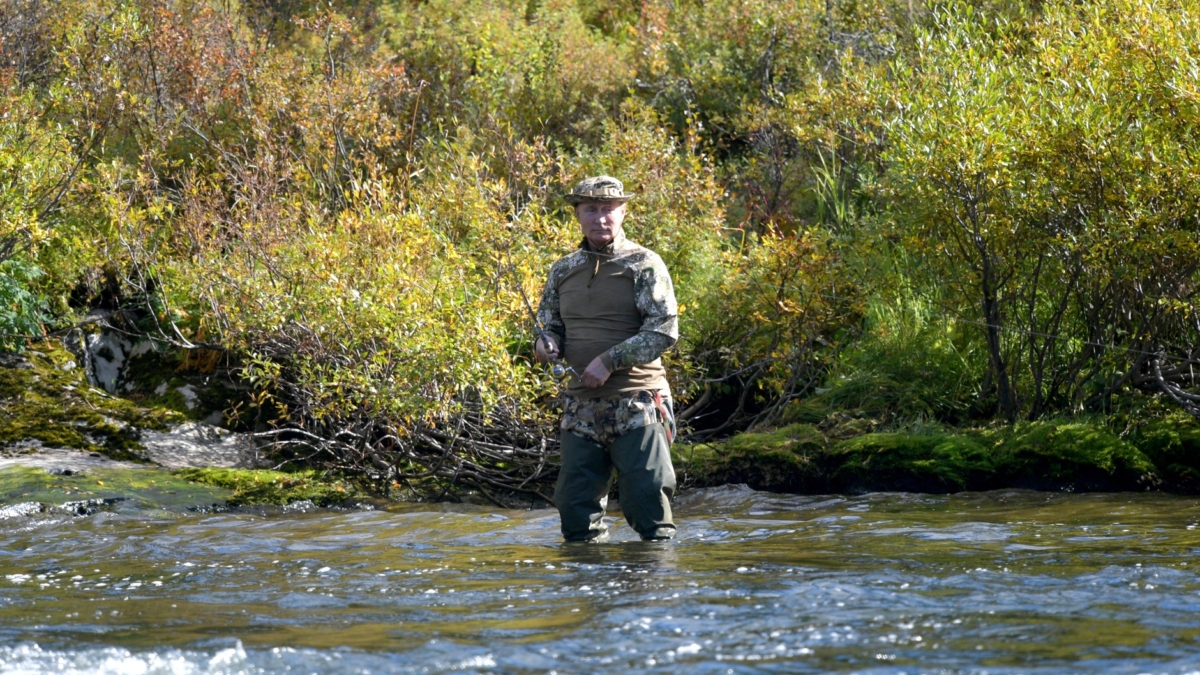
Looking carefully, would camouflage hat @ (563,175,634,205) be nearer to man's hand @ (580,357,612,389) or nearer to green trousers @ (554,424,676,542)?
man's hand @ (580,357,612,389)

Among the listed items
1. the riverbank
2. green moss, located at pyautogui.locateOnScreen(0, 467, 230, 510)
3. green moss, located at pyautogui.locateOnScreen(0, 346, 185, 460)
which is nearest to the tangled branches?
the riverbank

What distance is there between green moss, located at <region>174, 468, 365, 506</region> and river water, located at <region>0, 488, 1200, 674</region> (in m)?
0.86

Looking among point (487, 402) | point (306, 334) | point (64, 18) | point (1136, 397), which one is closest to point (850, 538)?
point (487, 402)

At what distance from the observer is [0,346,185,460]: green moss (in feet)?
31.6

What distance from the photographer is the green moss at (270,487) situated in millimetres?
9133

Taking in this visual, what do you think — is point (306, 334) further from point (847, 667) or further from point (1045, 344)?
point (847, 667)

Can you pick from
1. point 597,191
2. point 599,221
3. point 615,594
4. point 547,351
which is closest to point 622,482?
point 547,351

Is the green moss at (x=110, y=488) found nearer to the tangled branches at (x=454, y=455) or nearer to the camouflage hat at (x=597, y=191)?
the tangled branches at (x=454, y=455)

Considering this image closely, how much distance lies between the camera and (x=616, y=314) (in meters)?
6.32

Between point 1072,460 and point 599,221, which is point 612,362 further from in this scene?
point 1072,460

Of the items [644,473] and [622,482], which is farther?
[622,482]

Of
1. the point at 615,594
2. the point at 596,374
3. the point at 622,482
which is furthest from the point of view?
the point at 622,482

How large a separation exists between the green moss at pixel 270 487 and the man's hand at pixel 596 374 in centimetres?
374

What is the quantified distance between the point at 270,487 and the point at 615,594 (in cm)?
463
